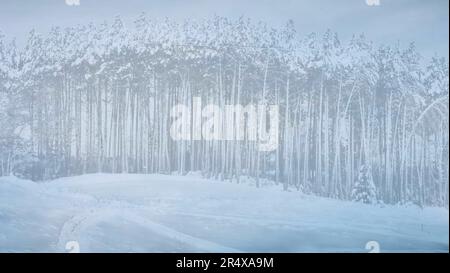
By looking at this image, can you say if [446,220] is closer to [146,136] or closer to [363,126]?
[363,126]

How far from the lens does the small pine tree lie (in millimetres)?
4512

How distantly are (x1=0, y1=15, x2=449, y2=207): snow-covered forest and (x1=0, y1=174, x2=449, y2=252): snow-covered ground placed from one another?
0.34 feet

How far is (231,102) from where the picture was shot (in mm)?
4461

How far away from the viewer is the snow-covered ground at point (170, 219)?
14.3ft

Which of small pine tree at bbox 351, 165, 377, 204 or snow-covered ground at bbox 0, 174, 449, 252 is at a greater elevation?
small pine tree at bbox 351, 165, 377, 204

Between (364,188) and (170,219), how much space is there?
152cm

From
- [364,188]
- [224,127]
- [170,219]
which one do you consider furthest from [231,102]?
[364,188]

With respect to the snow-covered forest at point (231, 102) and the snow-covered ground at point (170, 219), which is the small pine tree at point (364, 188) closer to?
the snow-covered forest at point (231, 102)

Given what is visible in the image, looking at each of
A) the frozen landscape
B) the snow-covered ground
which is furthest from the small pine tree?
the snow-covered ground

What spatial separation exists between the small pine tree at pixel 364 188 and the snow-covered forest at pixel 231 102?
0.04ft

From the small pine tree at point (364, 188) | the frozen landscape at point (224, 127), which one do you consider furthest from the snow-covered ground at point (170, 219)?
the small pine tree at point (364, 188)

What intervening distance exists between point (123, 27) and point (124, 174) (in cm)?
112

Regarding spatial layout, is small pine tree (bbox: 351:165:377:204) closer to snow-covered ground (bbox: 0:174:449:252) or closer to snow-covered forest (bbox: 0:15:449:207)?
snow-covered forest (bbox: 0:15:449:207)
